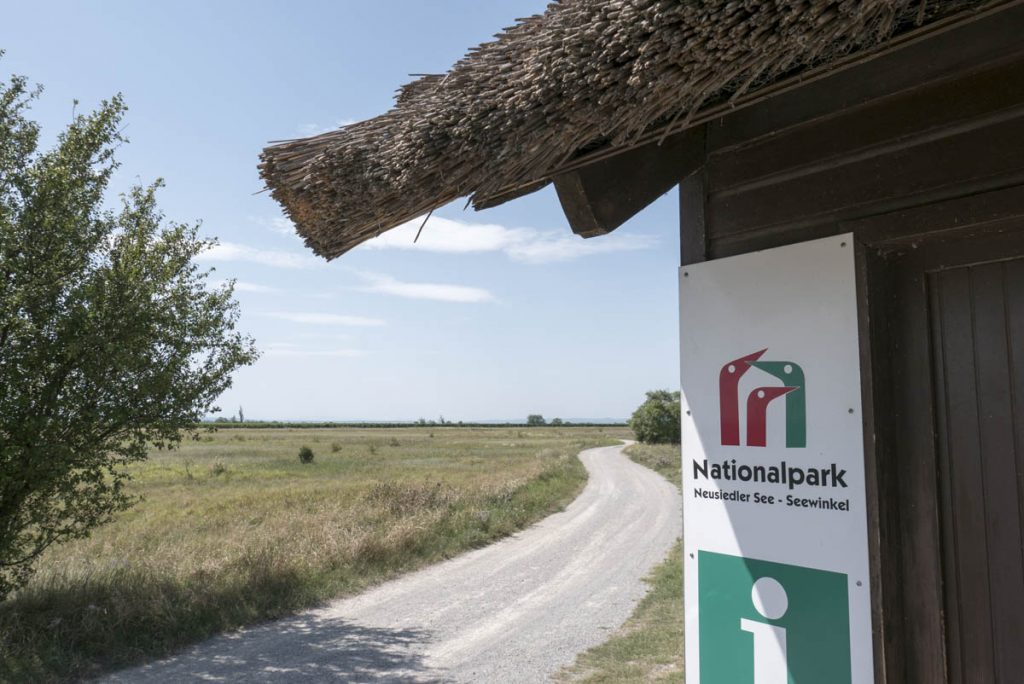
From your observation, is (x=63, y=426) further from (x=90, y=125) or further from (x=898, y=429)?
(x=898, y=429)

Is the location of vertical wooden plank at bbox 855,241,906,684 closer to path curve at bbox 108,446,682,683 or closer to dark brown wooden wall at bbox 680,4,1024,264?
dark brown wooden wall at bbox 680,4,1024,264

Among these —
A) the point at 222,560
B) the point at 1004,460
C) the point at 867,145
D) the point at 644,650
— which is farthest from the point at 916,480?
the point at 222,560

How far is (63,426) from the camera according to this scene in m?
8.77

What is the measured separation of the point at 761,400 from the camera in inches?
88.4

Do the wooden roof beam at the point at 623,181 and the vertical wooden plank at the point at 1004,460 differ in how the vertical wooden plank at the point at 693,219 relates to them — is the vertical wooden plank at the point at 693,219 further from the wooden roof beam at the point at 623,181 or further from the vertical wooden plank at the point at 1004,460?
the vertical wooden plank at the point at 1004,460

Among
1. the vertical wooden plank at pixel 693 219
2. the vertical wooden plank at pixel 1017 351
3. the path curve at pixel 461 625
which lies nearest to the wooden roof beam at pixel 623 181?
the vertical wooden plank at pixel 693 219

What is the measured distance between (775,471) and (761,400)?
239 mm

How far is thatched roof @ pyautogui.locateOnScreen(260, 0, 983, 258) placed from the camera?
151 cm

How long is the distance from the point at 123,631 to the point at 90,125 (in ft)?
22.1

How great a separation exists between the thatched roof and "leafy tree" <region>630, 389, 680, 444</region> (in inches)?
2658

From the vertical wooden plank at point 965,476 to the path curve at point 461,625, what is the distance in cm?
566

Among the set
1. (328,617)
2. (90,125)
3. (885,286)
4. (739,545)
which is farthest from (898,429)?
(90,125)

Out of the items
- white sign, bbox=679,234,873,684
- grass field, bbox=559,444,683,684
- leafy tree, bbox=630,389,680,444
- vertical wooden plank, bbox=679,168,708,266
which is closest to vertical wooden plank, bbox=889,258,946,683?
white sign, bbox=679,234,873,684

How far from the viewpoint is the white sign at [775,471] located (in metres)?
2.03
